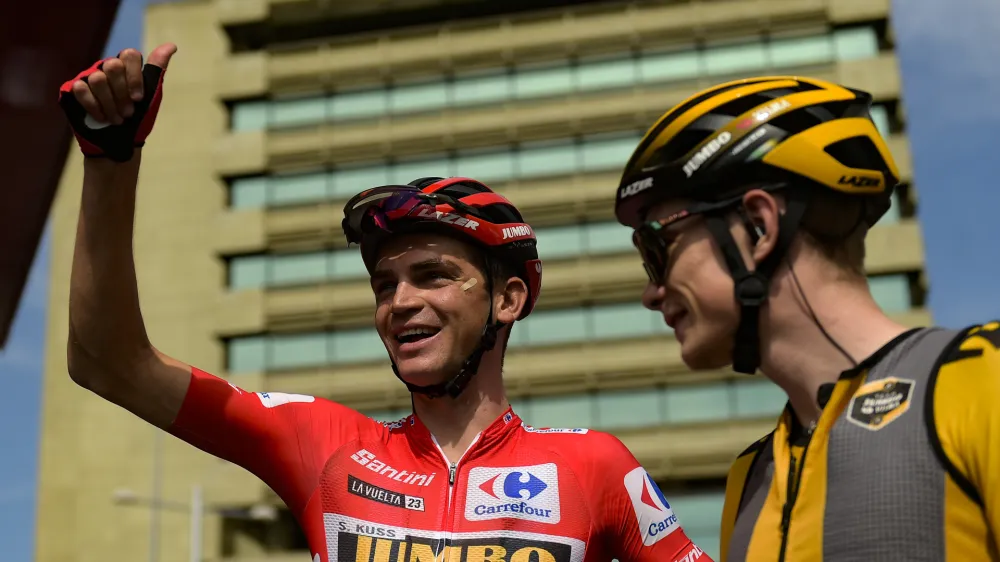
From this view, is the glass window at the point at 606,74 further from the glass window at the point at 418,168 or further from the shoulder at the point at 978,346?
the shoulder at the point at 978,346

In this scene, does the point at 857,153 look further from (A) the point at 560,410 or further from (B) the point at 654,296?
(A) the point at 560,410

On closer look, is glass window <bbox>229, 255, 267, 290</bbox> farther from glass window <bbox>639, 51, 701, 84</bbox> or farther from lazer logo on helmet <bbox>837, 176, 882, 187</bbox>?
lazer logo on helmet <bbox>837, 176, 882, 187</bbox>

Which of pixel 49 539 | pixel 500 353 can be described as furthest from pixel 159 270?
pixel 500 353

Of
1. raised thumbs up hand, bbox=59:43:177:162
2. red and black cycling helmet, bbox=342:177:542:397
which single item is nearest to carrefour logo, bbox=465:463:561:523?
red and black cycling helmet, bbox=342:177:542:397

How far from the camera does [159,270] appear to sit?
54.7 metres

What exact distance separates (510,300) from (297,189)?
47.8 m

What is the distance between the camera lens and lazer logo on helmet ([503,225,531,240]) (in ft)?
17.8

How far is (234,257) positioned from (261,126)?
664 cm

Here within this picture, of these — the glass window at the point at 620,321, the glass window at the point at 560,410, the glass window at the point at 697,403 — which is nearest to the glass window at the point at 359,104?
the glass window at the point at 620,321

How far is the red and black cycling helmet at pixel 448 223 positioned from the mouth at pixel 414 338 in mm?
164

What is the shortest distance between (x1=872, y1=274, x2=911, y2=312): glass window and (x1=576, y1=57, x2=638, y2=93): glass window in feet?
46.1

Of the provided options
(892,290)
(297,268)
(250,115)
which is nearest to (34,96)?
(892,290)

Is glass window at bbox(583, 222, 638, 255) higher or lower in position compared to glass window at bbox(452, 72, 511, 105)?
lower

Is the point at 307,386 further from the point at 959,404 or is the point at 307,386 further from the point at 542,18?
the point at 959,404
